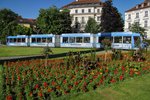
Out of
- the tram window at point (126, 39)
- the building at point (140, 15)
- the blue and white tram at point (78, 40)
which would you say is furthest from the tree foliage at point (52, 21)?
the tram window at point (126, 39)

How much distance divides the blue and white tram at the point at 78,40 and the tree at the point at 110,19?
2577 cm

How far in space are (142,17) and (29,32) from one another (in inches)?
1482

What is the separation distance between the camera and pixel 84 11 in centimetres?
10088

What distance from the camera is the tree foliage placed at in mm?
74375

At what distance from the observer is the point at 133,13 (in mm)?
82000

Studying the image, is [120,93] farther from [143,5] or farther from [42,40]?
[143,5]

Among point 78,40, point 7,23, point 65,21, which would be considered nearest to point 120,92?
point 78,40

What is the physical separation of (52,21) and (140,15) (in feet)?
86.8

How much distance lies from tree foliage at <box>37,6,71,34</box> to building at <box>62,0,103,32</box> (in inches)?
951

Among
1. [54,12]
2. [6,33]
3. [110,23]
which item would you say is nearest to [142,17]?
[110,23]

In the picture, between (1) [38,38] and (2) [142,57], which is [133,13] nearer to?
(1) [38,38]

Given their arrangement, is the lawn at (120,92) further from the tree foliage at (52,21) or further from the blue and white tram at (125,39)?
the tree foliage at (52,21)

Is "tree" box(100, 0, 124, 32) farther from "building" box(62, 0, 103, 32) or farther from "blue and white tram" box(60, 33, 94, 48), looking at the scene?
"blue and white tram" box(60, 33, 94, 48)

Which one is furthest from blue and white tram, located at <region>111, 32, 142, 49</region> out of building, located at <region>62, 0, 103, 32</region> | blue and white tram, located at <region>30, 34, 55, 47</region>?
building, located at <region>62, 0, 103, 32</region>
